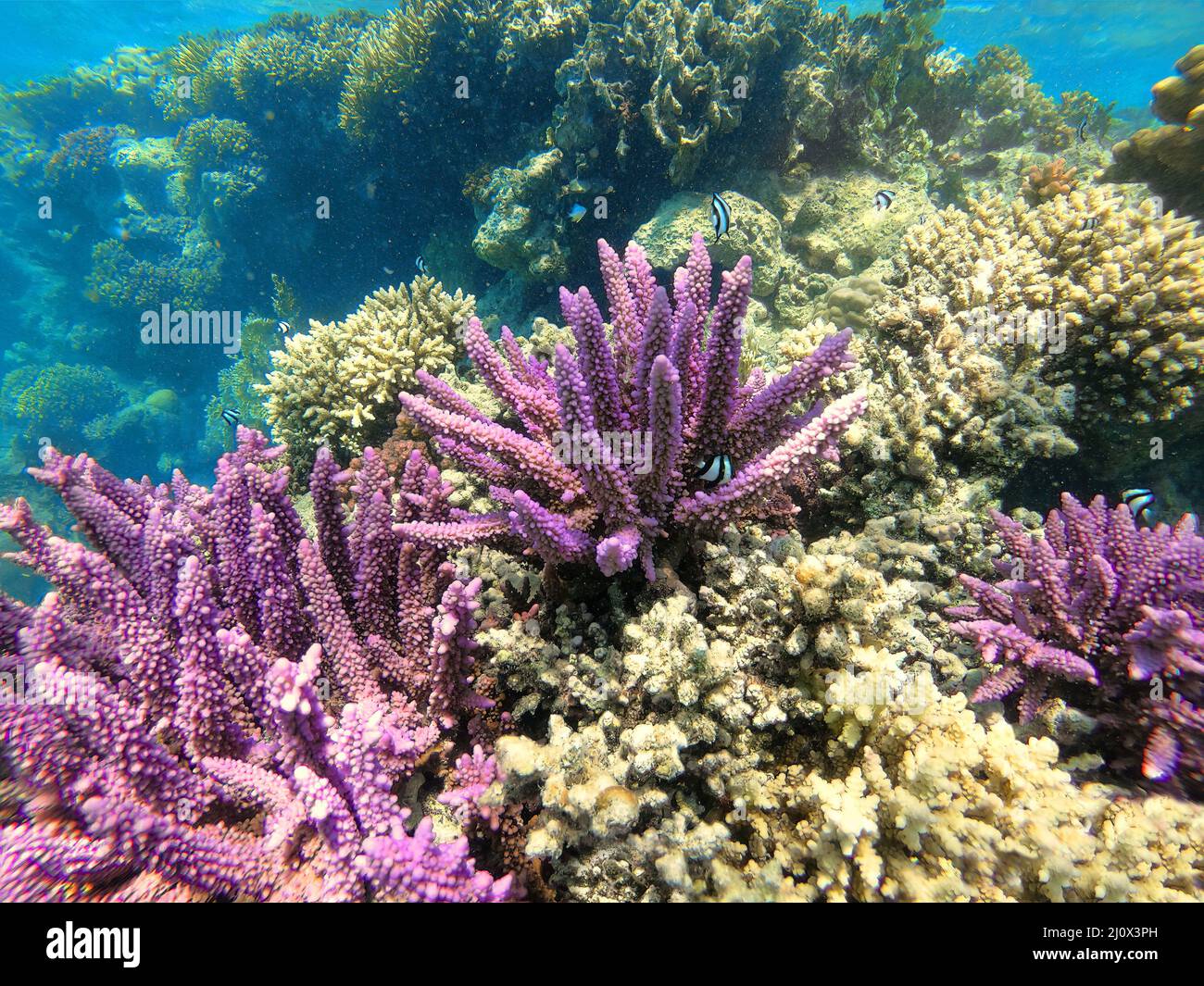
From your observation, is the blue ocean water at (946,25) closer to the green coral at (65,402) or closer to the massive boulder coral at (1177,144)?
the green coral at (65,402)

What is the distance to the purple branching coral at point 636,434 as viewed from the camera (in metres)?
2.06

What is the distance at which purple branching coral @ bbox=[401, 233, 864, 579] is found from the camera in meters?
2.06

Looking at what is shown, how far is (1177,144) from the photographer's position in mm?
5680

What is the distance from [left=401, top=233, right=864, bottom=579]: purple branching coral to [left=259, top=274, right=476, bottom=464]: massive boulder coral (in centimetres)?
276

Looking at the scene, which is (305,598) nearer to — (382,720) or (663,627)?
(382,720)

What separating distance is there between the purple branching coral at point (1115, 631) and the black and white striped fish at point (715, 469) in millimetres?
1523

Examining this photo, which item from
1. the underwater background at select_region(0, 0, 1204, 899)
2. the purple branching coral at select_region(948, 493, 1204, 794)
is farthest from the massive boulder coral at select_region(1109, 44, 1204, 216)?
the purple branching coral at select_region(948, 493, 1204, 794)

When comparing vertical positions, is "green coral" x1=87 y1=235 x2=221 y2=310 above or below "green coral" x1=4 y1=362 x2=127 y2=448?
above

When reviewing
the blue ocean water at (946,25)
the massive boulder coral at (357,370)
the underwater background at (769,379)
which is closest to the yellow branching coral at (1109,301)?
the underwater background at (769,379)

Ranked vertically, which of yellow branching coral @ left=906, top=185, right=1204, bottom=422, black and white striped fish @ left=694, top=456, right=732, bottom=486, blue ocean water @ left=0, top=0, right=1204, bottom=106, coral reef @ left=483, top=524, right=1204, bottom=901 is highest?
blue ocean water @ left=0, top=0, right=1204, bottom=106

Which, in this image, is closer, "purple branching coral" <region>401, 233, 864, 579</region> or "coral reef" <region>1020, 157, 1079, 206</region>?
"purple branching coral" <region>401, 233, 864, 579</region>

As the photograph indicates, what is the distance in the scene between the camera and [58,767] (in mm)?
1803

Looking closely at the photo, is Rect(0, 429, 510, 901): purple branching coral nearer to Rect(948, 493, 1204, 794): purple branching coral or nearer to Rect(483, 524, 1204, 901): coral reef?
Rect(483, 524, 1204, 901): coral reef
